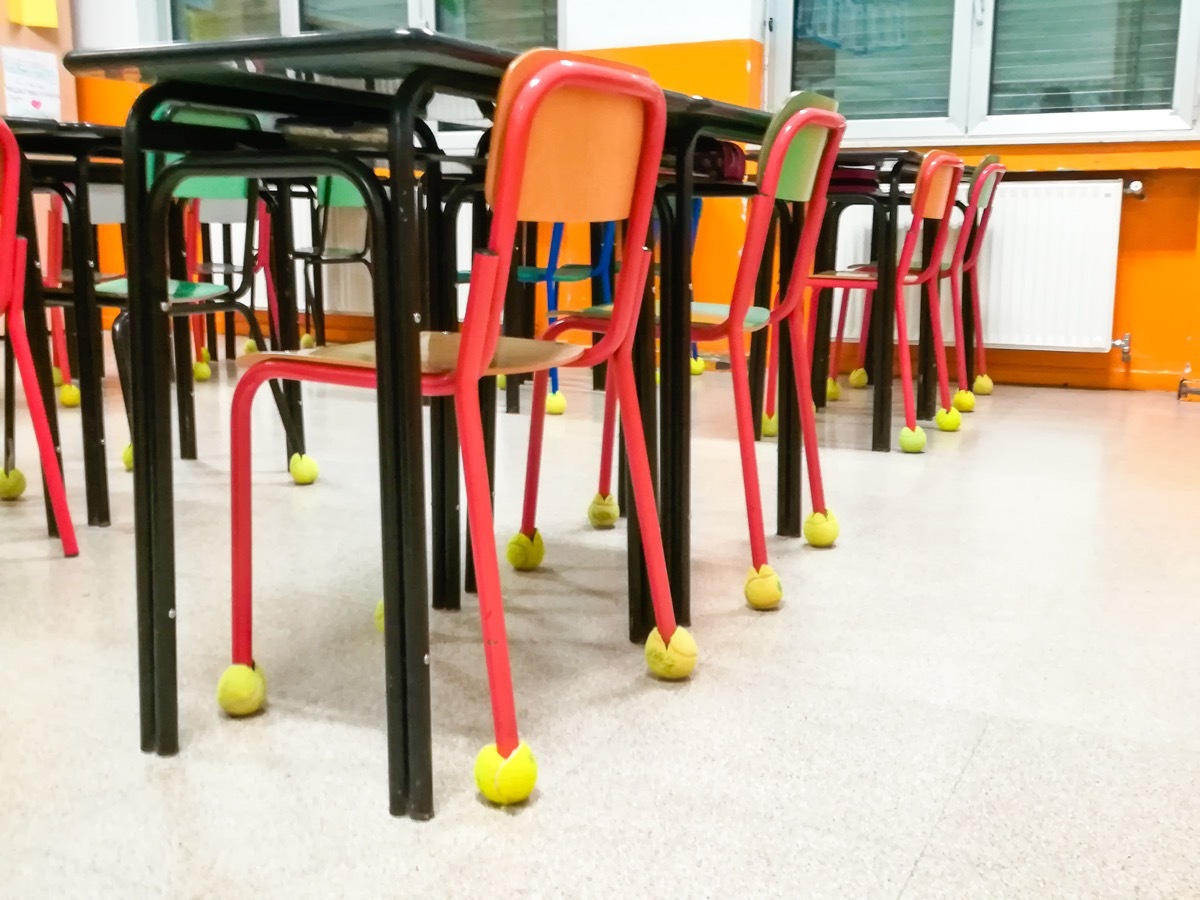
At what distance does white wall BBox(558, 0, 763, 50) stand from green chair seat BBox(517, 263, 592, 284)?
4.45 ft

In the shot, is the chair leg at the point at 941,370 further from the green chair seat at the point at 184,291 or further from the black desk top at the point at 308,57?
the black desk top at the point at 308,57

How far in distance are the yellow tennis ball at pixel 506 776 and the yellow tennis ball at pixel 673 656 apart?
35 centimetres

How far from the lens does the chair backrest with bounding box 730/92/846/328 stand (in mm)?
1705

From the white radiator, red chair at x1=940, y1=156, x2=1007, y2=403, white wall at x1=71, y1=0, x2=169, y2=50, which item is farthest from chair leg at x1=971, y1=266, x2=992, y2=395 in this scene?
white wall at x1=71, y1=0, x2=169, y2=50

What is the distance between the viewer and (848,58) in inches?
175

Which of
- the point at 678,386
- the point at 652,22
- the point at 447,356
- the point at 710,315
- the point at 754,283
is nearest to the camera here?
the point at 447,356

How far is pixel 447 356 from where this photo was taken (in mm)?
1334

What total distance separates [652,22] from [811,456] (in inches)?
113

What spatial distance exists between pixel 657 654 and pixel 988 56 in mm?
3450

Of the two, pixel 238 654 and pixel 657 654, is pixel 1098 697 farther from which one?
pixel 238 654

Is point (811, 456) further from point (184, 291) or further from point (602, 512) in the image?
point (184, 291)

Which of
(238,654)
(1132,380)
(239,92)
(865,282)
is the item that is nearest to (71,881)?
(238,654)

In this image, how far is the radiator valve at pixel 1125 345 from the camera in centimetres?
410

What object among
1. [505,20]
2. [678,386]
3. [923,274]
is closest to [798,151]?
[678,386]
